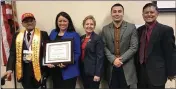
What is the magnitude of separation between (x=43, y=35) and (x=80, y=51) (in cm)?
44

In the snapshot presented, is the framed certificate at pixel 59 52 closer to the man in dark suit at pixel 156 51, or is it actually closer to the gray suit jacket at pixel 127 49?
the gray suit jacket at pixel 127 49

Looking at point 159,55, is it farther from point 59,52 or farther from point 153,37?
point 59,52

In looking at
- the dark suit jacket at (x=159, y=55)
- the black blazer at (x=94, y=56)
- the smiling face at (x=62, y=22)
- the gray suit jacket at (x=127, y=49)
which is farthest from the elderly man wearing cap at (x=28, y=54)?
the dark suit jacket at (x=159, y=55)

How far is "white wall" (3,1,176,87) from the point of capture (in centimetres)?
288

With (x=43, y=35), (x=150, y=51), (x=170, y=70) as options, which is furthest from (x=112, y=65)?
(x=43, y=35)

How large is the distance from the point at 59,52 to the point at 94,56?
14.6 inches

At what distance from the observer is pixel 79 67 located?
8.77ft

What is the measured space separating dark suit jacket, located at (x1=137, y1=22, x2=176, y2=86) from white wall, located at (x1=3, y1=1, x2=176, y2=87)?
578mm

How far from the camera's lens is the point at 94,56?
8.45 ft

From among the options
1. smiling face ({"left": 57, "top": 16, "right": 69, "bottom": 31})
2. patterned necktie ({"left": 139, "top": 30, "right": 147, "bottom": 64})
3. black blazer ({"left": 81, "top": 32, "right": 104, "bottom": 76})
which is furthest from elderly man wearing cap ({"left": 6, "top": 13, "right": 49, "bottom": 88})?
patterned necktie ({"left": 139, "top": 30, "right": 147, "bottom": 64})

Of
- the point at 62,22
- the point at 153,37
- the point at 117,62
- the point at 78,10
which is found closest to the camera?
the point at 153,37

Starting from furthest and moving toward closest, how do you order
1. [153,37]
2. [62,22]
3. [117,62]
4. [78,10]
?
[78,10]
[62,22]
[117,62]
[153,37]

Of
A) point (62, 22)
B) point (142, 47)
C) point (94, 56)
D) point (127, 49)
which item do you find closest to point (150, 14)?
point (142, 47)

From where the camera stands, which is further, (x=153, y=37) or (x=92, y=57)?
(x=92, y=57)
